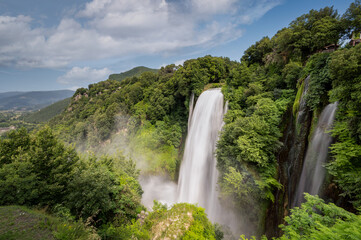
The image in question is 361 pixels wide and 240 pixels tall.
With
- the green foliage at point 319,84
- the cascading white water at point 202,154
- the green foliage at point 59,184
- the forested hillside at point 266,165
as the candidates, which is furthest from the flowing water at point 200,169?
the green foliage at point 319,84

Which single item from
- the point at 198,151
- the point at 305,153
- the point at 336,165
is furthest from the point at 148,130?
the point at 336,165

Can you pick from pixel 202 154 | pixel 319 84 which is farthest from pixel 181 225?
pixel 202 154

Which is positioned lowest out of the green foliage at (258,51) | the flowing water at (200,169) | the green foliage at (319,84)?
the flowing water at (200,169)

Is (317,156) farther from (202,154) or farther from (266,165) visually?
(202,154)

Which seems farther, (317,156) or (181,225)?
(317,156)

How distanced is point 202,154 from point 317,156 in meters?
12.5

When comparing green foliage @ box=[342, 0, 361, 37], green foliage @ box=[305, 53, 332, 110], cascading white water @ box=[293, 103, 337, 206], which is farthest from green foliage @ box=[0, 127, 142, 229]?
green foliage @ box=[342, 0, 361, 37]

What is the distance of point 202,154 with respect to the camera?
64.2 feet

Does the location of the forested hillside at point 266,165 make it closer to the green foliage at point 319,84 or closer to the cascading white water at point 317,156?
the green foliage at point 319,84

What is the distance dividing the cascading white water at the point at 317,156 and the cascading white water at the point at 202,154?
920 cm

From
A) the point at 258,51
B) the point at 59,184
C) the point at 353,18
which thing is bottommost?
the point at 59,184

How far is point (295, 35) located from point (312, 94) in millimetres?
7789

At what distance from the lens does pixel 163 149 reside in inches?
973

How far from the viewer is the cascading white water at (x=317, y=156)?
26.0 ft
